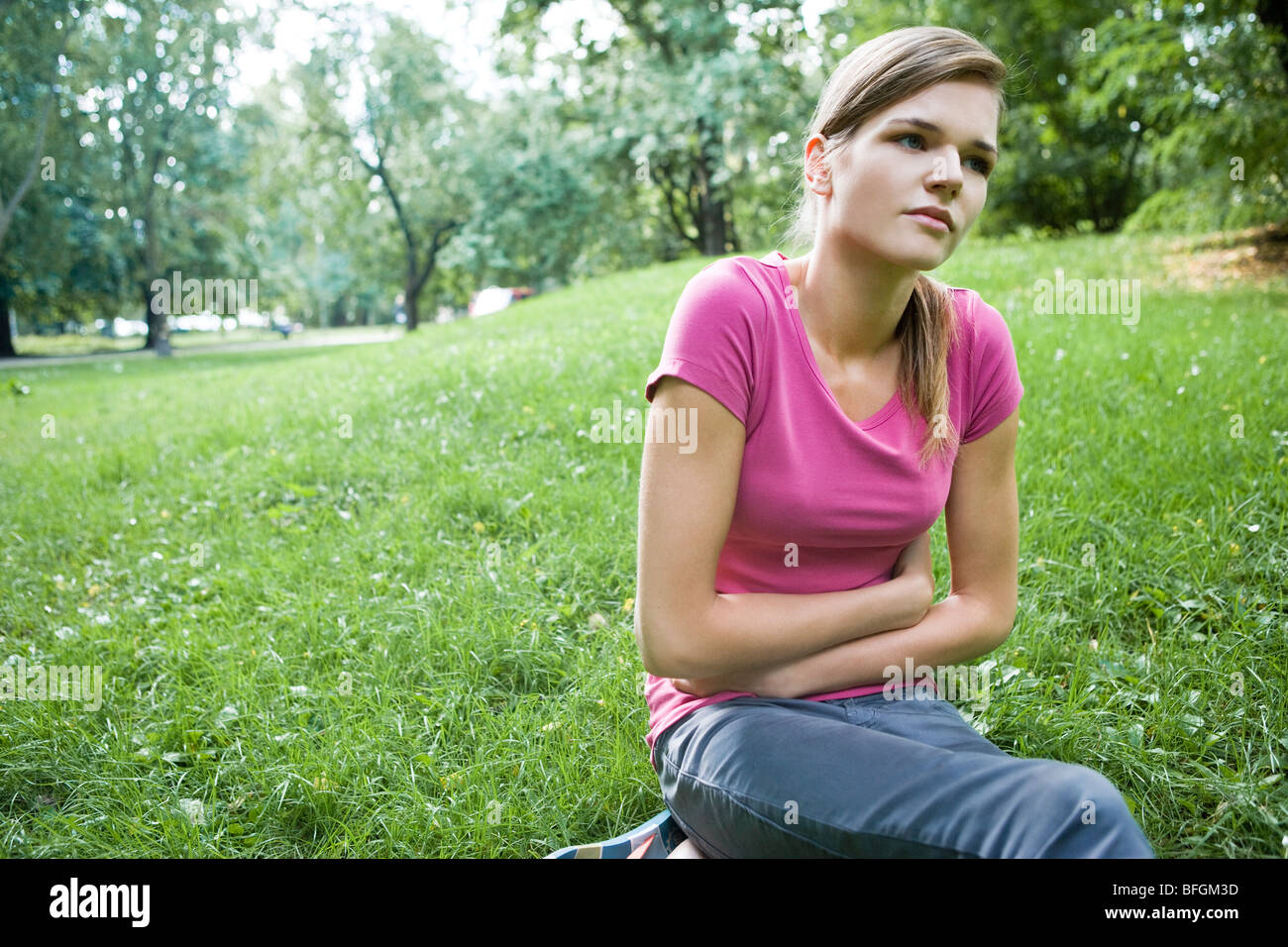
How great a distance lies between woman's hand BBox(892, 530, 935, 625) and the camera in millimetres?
1968

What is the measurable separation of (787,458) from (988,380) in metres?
0.60

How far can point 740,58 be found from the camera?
16938 mm

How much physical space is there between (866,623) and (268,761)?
186cm

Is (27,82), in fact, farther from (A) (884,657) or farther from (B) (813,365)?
(A) (884,657)

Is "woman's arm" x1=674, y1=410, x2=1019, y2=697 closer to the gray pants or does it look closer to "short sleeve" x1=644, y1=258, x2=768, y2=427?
the gray pants

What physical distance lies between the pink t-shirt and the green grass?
36.9 inches

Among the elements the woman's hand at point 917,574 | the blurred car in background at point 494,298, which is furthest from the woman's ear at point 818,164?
the blurred car in background at point 494,298

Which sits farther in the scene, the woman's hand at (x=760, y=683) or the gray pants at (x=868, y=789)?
the woman's hand at (x=760, y=683)

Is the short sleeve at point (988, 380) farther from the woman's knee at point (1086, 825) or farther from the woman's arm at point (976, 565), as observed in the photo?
the woman's knee at point (1086, 825)

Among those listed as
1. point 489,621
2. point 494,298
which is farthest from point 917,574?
point 494,298

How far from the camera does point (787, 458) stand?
1.80 meters

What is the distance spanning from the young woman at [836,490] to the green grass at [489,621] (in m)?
0.84

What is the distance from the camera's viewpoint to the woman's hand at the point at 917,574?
77.5 inches

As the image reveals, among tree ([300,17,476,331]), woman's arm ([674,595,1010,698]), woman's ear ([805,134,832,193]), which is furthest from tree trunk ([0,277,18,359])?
woman's arm ([674,595,1010,698])
